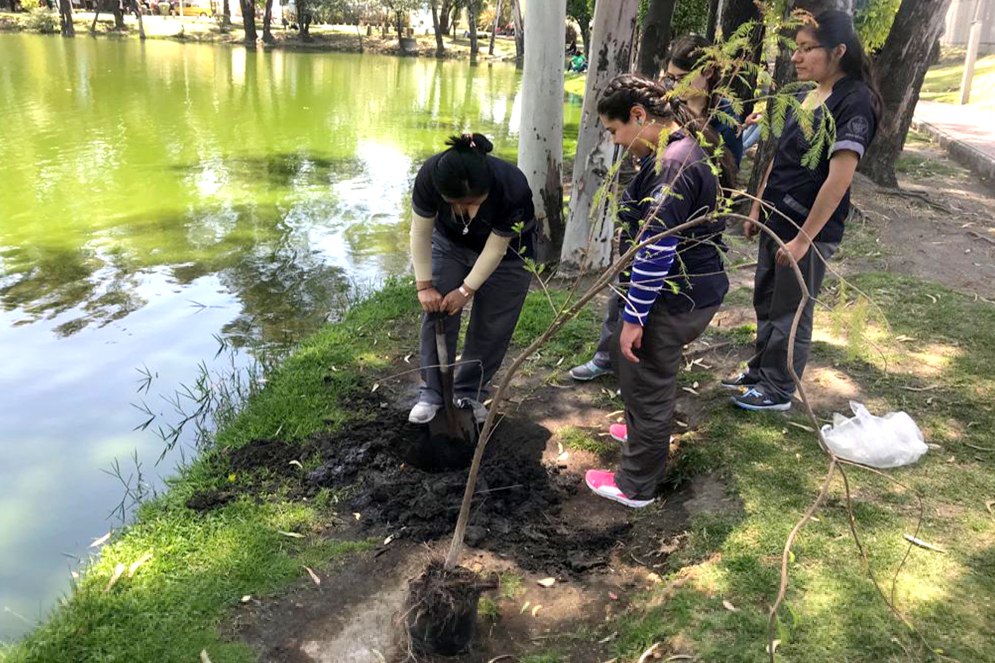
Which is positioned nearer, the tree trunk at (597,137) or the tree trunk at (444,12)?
the tree trunk at (597,137)

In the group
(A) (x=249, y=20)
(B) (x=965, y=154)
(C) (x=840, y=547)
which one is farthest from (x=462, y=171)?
(A) (x=249, y=20)

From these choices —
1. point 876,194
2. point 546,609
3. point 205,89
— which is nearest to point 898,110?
point 876,194

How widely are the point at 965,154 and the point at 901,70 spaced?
3493 millimetres

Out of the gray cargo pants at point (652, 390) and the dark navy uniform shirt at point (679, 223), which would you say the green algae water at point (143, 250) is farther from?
the dark navy uniform shirt at point (679, 223)

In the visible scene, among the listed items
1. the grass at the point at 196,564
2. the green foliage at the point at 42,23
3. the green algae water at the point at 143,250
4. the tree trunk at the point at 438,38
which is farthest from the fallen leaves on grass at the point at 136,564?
the green foliage at the point at 42,23

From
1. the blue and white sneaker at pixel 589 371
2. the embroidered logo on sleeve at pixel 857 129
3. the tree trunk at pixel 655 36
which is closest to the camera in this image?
the embroidered logo on sleeve at pixel 857 129

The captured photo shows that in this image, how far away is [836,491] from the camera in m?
3.14

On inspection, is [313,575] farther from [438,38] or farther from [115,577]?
[438,38]

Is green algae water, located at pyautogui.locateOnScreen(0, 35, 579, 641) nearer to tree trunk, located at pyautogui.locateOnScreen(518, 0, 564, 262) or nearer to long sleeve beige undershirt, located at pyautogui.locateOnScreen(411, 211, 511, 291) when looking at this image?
long sleeve beige undershirt, located at pyautogui.locateOnScreen(411, 211, 511, 291)

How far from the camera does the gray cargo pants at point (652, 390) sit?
304 cm

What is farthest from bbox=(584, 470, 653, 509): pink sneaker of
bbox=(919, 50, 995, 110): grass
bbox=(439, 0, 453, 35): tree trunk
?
bbox=(439, 0, 453, 35): tree trunk

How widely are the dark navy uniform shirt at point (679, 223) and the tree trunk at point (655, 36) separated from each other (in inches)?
294

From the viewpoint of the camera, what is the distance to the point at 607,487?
3.48 m

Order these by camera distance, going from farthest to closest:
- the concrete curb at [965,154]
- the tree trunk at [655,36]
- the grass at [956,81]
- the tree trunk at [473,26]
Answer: the tree trunk at [473,26], the grass at [956,81], the concrete curb at [965,154], the tree trunk at [655,36]
